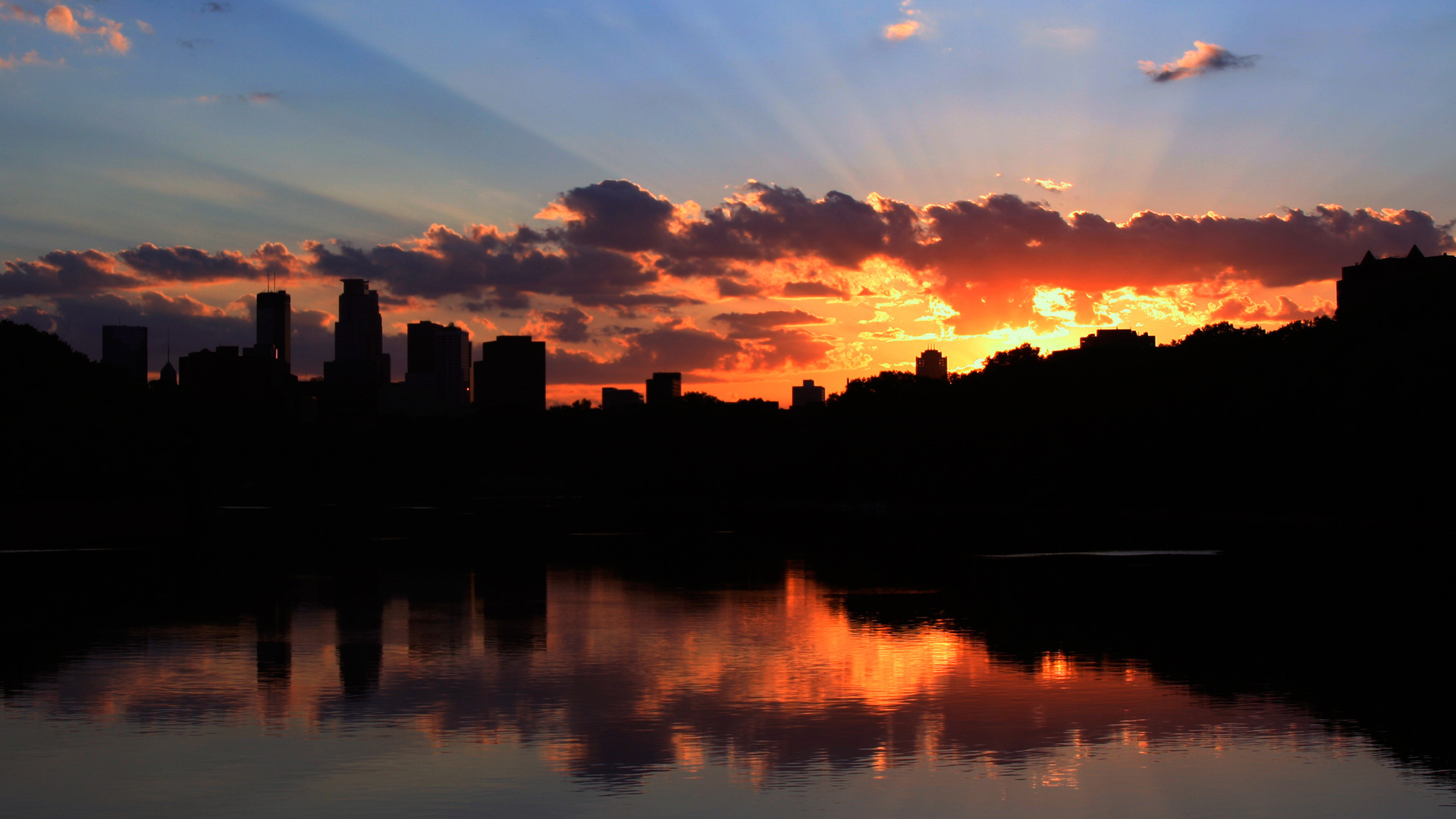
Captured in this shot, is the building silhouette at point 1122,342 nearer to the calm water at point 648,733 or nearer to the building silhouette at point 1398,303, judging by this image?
the building silhouette at point 1398,303

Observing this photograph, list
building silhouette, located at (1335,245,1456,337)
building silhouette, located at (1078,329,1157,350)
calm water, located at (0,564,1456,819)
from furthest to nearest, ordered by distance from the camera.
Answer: building silhouette, located at (1078,329,1157,350), building silhouette, located at (1335,245,1456,337), calm water, located at (0,564,1456,819)

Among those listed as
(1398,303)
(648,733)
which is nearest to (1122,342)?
(1398,303)

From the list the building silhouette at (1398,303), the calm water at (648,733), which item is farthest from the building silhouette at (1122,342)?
the calm water at (648,733)

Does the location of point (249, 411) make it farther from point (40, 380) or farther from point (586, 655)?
point (586, 655)

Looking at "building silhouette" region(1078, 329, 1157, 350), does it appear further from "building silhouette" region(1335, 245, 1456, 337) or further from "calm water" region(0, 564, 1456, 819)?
"calm water" region(0, 564, 1456, 819)

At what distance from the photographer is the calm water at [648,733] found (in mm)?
11398

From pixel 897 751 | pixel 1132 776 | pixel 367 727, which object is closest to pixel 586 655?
pixel 367 727

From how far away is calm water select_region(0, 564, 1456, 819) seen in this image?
449 inches

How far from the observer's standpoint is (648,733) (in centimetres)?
1427

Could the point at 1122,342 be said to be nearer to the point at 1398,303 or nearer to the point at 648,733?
the point at 1398,303

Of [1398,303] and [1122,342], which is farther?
[1122,342]

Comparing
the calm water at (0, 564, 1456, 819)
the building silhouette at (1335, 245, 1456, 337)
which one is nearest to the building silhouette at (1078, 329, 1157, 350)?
the building silhouette at (1335, 245, 1456, 337)

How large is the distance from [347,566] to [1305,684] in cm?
2940

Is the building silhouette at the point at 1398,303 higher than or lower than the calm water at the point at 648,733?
higher
